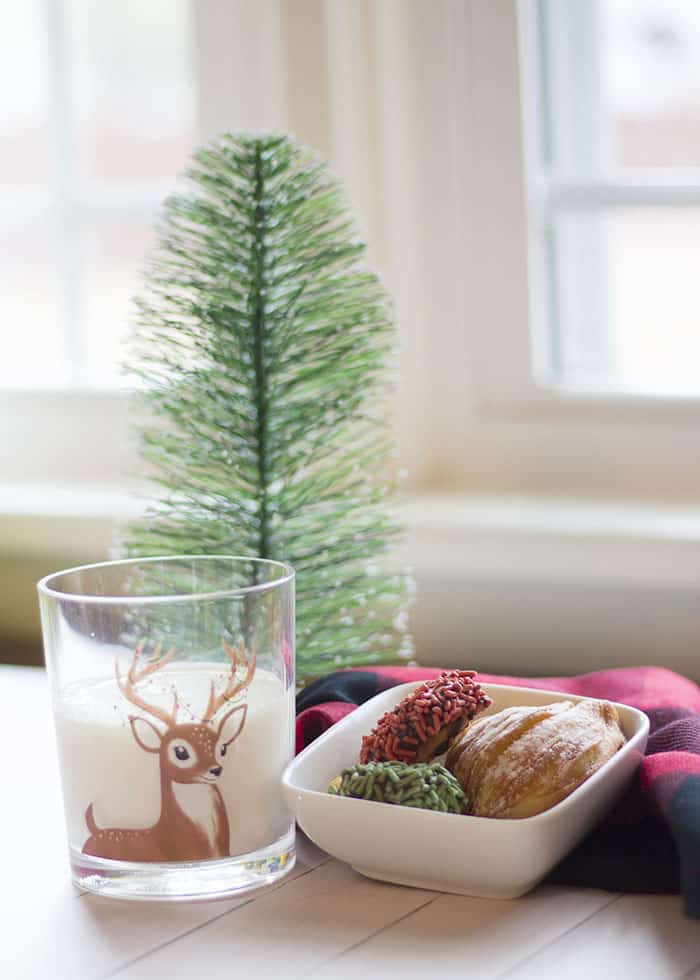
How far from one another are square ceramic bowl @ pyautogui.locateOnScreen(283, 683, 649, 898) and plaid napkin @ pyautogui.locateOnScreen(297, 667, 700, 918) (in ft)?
0.04

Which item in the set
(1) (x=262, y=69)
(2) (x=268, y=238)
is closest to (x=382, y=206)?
(1) (x=262, y=69)

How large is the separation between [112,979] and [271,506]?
13.8 inches

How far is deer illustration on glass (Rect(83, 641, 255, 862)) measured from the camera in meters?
0.57

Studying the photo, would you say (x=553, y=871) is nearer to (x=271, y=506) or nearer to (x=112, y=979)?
(x=112, y=979)

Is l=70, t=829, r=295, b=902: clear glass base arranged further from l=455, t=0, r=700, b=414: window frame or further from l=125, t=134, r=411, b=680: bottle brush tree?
l=455, t=0, r=700, b=414: window frame

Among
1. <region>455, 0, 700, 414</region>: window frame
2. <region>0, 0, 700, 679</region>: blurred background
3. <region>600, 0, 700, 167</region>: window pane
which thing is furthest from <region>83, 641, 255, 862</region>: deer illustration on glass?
<region>600, 0, 700, 167</region>: window pane

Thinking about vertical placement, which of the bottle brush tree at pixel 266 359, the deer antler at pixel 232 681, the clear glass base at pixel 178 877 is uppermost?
the bottle brush tree at pixel 266 359

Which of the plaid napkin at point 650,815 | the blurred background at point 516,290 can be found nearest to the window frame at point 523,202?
the blurred background at point 516,290

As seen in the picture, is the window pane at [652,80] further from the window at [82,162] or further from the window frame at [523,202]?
the window at [82,162]

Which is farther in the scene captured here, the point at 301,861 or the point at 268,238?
the point at 268,238

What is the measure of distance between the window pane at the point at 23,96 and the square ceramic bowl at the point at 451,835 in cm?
104

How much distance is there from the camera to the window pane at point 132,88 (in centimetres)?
138

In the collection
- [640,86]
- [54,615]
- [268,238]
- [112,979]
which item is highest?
[640,86]

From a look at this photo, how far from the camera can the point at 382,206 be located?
3.90ft
